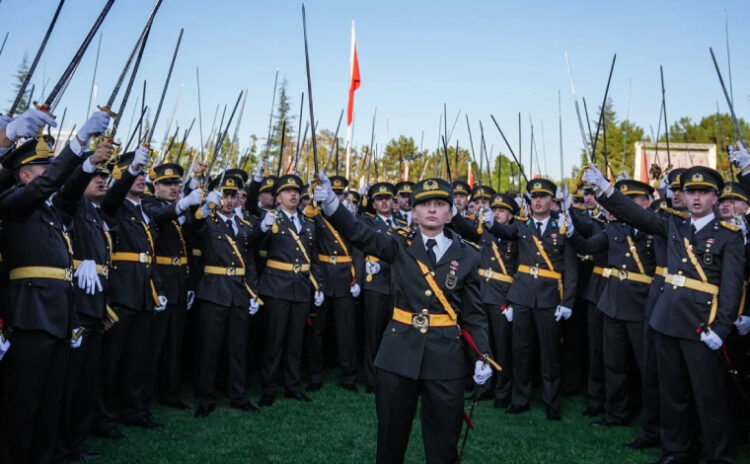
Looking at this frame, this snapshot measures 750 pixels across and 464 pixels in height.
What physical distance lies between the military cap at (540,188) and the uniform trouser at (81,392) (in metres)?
5.52

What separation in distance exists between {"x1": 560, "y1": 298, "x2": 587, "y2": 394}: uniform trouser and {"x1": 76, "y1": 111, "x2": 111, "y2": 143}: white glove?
22.7 ft

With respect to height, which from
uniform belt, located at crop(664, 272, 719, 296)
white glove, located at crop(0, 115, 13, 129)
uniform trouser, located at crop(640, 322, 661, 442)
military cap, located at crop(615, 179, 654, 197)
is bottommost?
uniform trouser, located at crop(640, 322, 661, 442)

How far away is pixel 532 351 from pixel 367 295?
2434mm

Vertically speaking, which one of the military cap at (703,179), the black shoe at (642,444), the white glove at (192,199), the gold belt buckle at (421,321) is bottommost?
the black shoe at (642,444)

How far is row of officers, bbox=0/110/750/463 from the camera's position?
417cm

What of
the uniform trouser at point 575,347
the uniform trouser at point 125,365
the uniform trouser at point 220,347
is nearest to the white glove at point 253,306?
the uniform trouser at point 220,347

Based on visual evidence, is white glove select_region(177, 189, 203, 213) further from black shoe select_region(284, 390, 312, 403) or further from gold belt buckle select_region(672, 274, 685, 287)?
gold belt buckle select_region(672, 274, 685, 287)

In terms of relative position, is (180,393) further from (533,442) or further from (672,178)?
(672,178)

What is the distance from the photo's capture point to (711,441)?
527 cm

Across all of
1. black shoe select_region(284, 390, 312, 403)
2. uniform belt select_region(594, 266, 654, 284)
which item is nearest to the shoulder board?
uniform belt select_region(594, 266, 654, 284)

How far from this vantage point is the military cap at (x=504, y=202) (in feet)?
27.3

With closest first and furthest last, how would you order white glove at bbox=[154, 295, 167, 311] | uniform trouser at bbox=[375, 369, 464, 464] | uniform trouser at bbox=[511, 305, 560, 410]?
uniform trouser at bbox=[375, 369, 464, 464] → white glove at bbox=[154, 295, 167, 311] → uniform trouser at bbox=[511, 305, 560, 410]

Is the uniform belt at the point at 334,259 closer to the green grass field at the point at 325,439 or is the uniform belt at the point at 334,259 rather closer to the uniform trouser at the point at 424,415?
the green grass field at the point at 325,439

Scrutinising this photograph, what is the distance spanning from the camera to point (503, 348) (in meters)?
8.18
